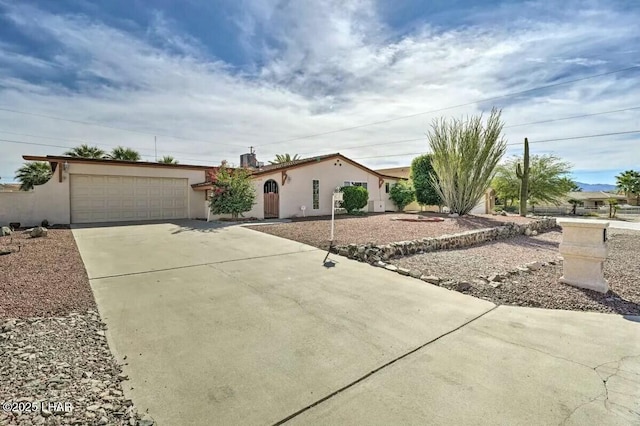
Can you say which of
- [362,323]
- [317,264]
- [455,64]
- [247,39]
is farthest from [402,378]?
[455,64]

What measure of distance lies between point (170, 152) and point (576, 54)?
2706 centimetres

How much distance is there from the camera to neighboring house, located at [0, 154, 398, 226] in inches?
541

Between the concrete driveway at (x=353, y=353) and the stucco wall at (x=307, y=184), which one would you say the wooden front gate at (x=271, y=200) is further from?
the concrete driveway at (x=353, y=353)

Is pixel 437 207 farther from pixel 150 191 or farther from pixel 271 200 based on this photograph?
pixel 150 191

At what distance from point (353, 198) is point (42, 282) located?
14843 mm

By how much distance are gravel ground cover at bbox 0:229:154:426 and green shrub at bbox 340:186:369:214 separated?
14.2 m

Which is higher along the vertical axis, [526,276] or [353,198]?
[353,198]

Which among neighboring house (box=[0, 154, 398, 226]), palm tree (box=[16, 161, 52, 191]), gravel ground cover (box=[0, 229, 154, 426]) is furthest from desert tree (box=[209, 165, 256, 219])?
palm tree (box=[16, 161, 52, 191])

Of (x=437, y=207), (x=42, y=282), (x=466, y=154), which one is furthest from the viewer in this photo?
(x=437, y=207)

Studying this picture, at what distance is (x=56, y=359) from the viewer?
281 centimetres

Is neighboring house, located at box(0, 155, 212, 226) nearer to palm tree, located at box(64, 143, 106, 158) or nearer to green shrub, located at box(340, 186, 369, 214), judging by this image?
palm tree, located at box(64, 143, 106, 158)

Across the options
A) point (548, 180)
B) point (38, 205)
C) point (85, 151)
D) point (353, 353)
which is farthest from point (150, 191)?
point (548, 180)

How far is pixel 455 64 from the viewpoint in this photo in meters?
12.2

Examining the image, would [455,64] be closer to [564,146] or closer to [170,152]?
[564,146]
